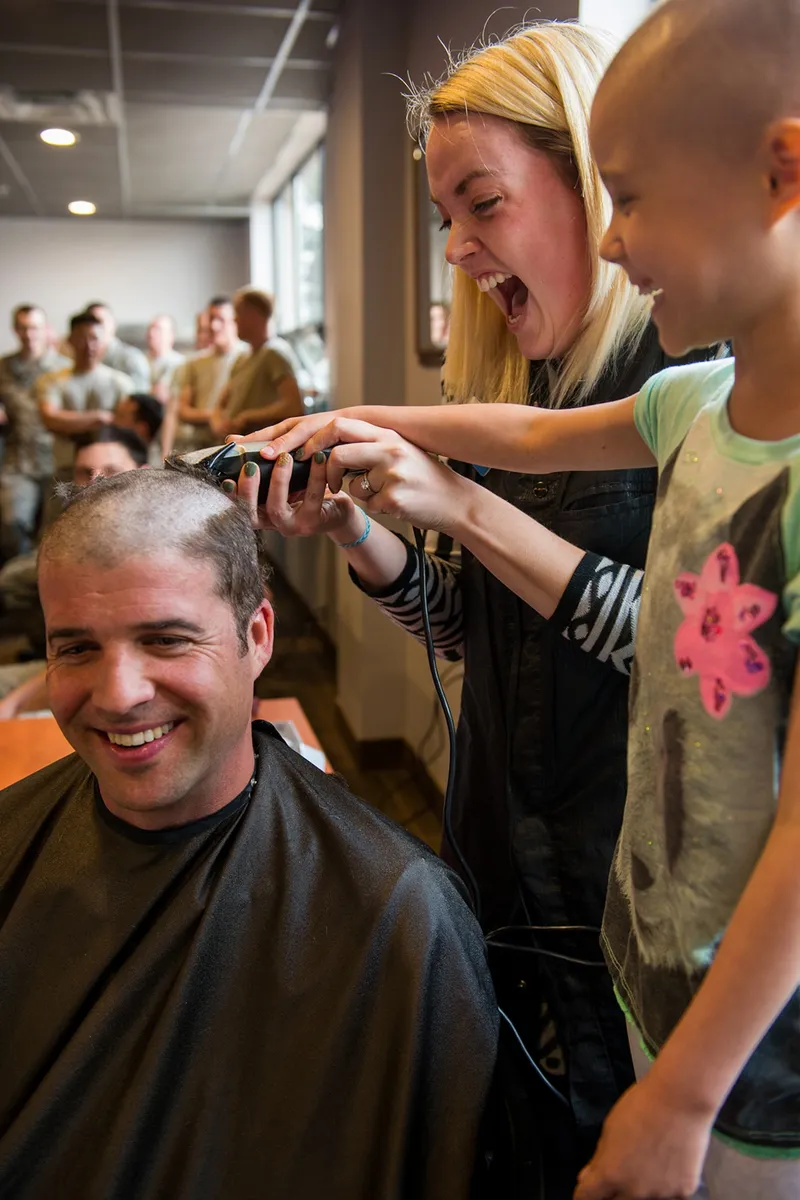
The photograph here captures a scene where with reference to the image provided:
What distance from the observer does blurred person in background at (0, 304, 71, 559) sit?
565cm

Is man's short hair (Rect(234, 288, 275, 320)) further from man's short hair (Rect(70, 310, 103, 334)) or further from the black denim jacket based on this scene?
the black denim jacket

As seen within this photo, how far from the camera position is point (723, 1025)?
588 mm

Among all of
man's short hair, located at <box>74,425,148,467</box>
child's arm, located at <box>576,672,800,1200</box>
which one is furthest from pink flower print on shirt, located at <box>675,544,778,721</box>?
man's short hair, located at <box>74,425,148,467</box>

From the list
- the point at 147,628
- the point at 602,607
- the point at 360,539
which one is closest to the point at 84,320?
the point at 360,539

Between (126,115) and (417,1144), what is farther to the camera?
(126,115)

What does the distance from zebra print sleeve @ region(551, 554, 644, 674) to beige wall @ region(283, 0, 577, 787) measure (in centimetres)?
166

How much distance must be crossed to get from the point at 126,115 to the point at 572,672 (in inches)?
194

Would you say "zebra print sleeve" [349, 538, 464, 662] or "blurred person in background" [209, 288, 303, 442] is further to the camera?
"blurred person in background" [209, 288, 303, 442]

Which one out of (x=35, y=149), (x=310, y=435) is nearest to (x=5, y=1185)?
(x=310, y=435)

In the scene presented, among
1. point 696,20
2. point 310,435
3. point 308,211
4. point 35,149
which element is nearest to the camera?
point 696,20

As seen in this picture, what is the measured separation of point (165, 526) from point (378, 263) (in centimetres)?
257

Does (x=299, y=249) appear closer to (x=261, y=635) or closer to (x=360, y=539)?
(x=360, y=539)

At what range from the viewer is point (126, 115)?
5008 millimetres

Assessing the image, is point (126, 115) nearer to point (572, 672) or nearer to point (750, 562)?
point (572, 672)
